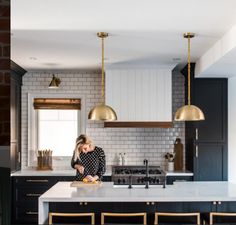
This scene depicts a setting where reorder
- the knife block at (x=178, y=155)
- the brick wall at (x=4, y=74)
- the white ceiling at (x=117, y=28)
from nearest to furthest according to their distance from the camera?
the brick wall at (x=4, y=74)
the white ceiling at (x=117, y=28)
the knife block at (x=178, y=155)

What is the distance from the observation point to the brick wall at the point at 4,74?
2.27m

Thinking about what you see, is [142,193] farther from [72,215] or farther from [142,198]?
[72,215]

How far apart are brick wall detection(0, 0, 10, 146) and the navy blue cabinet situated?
4556 mm

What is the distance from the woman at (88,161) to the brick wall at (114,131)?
1.80 meters

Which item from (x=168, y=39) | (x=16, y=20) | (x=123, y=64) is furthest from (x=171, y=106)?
(x=16, y=20)

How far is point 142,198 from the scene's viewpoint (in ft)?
13.9

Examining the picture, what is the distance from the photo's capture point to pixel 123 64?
6680 millimetres

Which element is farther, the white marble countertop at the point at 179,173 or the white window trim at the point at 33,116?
the white window trim at the point at 33,116

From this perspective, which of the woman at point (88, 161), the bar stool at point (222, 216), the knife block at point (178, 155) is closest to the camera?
the bar stool at point (222, 216)

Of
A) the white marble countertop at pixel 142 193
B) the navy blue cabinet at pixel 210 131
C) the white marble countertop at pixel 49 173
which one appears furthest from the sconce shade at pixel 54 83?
the white marble countertop at pixel 142 193

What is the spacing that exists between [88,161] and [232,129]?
2459 millimetres

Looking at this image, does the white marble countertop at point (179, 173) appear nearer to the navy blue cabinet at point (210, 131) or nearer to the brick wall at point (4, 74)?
the navy blue cabinet at point (210, 131)

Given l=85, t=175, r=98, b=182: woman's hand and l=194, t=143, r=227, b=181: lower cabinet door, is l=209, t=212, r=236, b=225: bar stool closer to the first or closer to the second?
l=85, t=175, r=98, b=182: woman's hand

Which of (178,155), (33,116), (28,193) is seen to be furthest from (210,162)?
(33,116)
